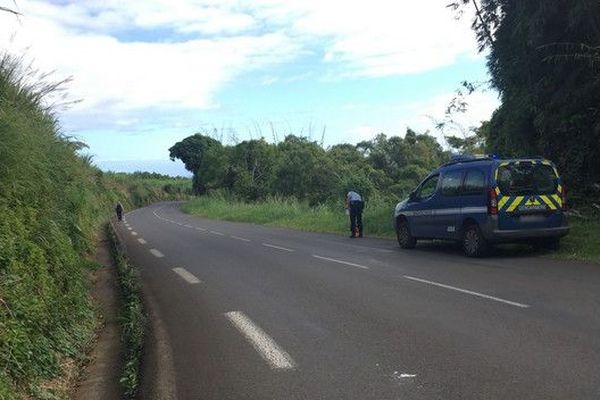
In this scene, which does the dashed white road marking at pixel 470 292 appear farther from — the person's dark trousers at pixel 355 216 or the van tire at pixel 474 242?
the person's dark trousers at pixel 355 216

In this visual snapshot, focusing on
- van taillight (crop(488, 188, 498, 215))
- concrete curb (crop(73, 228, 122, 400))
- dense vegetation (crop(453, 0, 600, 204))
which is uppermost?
dense vegetation (crop(453, 0, 600, 204))

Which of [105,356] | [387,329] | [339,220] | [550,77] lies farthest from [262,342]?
[339,220]

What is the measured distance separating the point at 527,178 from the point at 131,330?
348 inches

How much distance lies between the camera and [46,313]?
19.9 ft

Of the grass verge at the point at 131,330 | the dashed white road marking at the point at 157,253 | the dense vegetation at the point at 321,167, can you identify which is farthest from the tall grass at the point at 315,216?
the grass verge at the point at 131,330

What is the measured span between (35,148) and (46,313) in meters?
3.15

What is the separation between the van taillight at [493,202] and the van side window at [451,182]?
1183 mm

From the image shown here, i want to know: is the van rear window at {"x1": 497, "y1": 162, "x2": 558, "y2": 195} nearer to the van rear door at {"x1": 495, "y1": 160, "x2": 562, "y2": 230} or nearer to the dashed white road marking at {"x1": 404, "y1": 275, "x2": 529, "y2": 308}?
the van rear door at {"x1": 495, "y1": 160, "x2": 562, "y2": 230}

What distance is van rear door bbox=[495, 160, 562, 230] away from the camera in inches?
499

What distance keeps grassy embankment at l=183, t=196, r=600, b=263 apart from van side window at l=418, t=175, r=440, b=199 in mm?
3142

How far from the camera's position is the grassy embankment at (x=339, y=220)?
12.9 meters

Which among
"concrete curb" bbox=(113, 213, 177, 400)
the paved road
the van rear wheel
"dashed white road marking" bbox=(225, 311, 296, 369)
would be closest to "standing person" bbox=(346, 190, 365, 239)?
the van rear wheel

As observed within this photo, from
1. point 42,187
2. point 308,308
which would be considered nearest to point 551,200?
point 308,308

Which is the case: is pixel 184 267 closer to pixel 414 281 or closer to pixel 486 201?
pixel 414 281
